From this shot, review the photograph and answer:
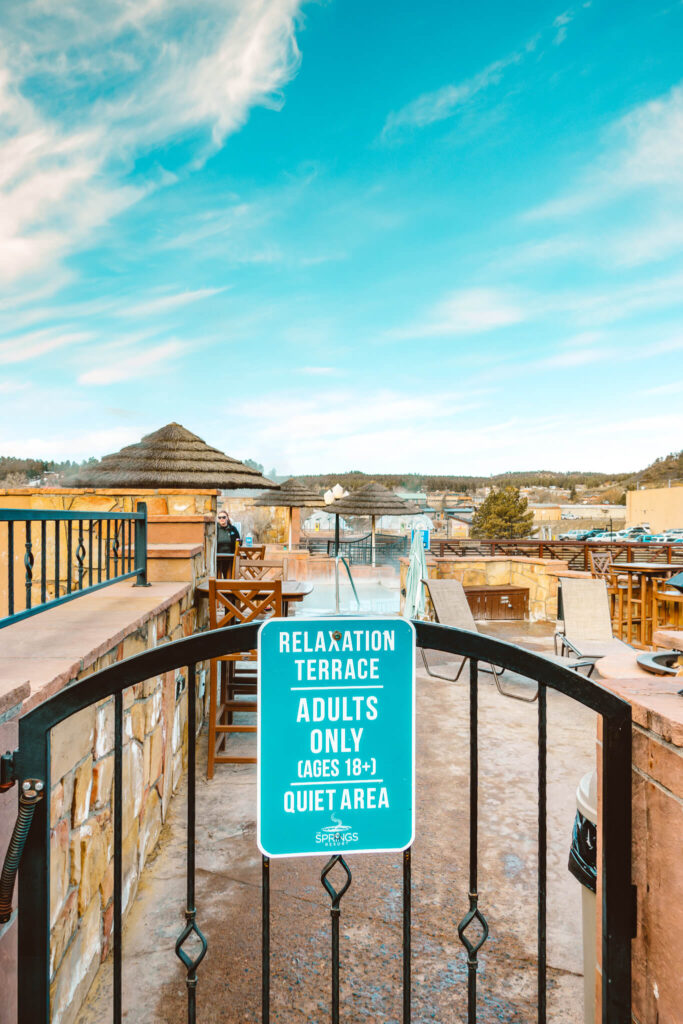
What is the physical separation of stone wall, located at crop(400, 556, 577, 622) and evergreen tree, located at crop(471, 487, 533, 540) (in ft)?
80.5

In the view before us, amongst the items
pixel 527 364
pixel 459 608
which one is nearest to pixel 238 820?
pixel 459 608

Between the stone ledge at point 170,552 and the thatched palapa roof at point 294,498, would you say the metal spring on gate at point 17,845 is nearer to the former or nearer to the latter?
the stone ledge at point 170,552

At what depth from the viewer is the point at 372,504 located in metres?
9.64

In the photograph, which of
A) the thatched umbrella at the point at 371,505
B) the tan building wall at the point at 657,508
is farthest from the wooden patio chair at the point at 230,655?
the tan building wall at the point at 657,508

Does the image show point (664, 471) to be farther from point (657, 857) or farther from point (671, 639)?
point (657, 857)

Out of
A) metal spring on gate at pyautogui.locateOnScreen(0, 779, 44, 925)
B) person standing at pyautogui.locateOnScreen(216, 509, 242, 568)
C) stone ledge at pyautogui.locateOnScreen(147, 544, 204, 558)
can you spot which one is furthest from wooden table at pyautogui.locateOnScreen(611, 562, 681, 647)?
metal spring on gate at pyautogui.locateOnScreen(0, 779, 44, 925)

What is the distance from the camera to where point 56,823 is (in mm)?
1444

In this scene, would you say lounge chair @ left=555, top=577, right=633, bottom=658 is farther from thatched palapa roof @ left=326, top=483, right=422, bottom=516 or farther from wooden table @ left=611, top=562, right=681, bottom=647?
thatched palapa roof @ left=326, top=483, right=422, bottom=516

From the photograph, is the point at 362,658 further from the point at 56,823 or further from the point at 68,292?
the point at 68,292

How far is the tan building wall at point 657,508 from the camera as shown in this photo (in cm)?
3728

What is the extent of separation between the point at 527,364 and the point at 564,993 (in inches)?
1285

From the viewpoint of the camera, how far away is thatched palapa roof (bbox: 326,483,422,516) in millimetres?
9445

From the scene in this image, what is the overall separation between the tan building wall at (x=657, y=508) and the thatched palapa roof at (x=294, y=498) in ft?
106

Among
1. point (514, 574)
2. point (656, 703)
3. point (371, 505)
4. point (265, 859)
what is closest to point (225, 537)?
point (371, 505)
